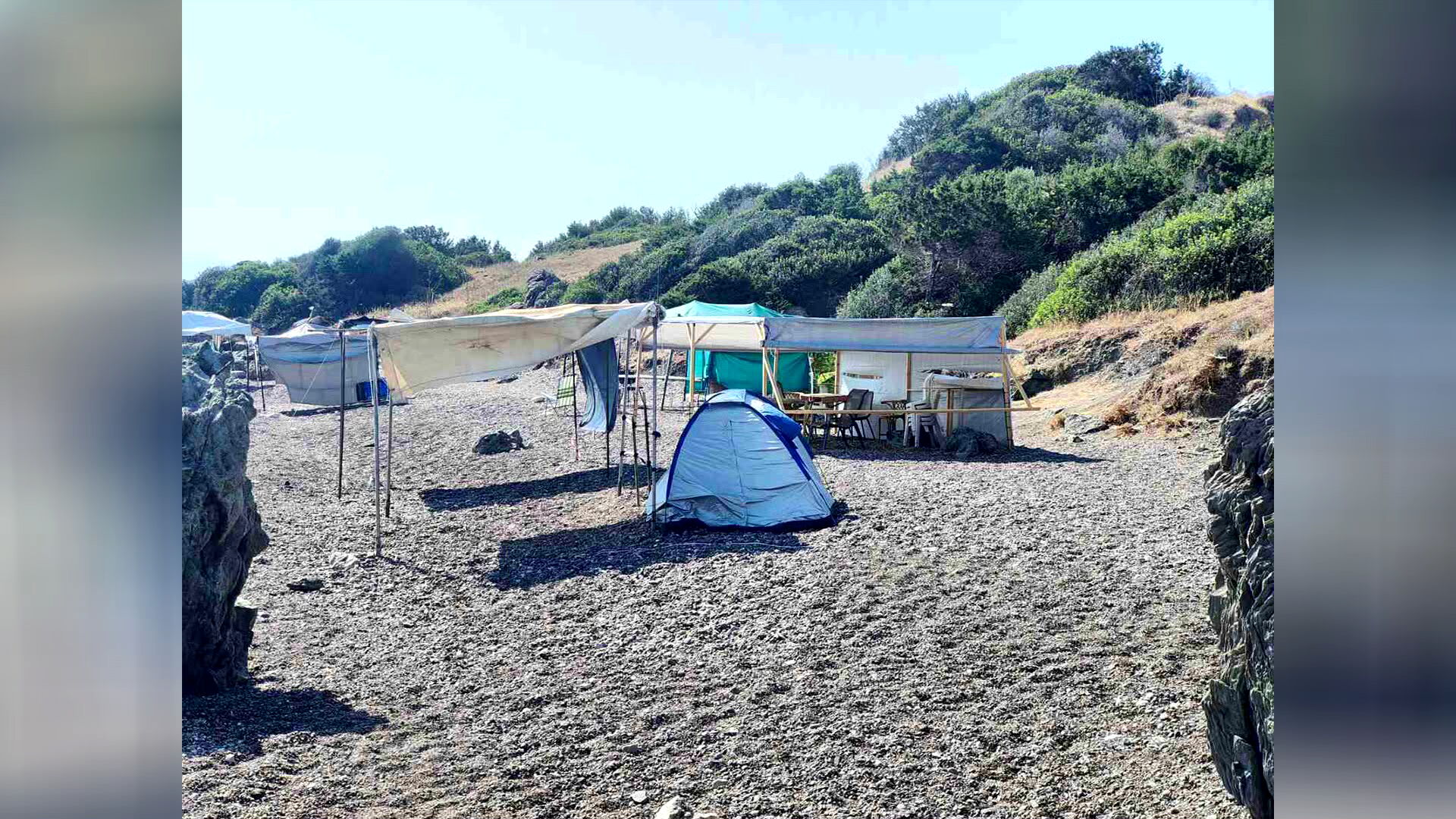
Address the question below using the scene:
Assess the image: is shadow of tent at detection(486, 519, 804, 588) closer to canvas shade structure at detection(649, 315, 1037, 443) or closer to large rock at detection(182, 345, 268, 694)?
large rock at detection(182, 345, 268, 694)

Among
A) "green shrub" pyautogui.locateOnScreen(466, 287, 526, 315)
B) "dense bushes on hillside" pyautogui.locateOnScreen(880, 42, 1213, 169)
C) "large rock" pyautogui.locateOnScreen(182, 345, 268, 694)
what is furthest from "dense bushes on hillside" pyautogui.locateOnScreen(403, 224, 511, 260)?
"large rock" pyautogui.locateOnScreen(182, 345, 268, 694)

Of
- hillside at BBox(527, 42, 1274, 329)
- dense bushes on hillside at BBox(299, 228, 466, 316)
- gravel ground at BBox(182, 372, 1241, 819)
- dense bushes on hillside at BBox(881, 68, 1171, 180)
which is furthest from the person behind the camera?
dense bushes on hillside at BBox(299, 228, 466, 316)

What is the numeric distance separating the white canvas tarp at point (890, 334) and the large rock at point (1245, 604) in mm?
10645

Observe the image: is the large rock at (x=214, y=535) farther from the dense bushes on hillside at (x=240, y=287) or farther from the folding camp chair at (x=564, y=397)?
the dense bushes on hillside at (x=240, y=287)

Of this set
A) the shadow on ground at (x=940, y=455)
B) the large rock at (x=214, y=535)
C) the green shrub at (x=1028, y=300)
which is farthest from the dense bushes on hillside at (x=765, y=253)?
the large rock at (x=214, y=535)

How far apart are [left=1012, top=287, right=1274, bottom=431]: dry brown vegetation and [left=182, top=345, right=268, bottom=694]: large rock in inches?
424

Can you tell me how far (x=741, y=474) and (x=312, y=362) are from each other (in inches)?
485

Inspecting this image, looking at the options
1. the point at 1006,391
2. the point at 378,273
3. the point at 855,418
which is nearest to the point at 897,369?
the point at 855,418

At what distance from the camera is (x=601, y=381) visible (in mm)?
12875

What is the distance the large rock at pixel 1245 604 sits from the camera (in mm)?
2340

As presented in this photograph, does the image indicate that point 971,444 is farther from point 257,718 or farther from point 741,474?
point 257,718

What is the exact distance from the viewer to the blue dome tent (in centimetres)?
884

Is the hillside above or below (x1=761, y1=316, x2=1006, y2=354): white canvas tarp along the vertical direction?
above
